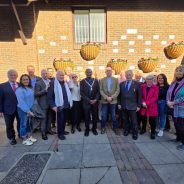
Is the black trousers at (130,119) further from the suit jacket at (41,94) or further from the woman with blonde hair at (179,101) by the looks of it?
the suit jacket at (41,94)

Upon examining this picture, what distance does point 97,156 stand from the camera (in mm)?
3816

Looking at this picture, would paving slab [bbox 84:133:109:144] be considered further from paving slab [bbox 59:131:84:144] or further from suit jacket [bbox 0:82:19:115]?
suit jacket [bbox 0:82:19:115]

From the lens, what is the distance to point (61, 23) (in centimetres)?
707

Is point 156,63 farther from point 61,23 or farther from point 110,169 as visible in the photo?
point 110,169

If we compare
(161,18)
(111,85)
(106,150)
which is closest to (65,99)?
(111,85)

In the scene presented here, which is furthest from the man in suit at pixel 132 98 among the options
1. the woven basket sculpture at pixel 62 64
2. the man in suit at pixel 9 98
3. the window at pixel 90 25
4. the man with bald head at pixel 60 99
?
the window at pixel 90 25

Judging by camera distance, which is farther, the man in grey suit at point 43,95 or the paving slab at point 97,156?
the man in grey suit at point 43,95

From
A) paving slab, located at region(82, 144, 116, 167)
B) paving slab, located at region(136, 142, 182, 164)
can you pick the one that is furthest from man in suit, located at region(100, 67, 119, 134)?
paving slab, located at region(136, 142, 182, 164)

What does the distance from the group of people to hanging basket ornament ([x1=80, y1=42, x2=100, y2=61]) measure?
2.06 meters

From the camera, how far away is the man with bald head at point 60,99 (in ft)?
15.0

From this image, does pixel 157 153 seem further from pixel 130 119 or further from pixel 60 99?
pixel 60 99

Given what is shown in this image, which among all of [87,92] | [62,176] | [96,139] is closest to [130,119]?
[96,139]

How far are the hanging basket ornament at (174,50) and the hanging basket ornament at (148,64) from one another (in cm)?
60

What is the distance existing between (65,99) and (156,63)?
4.06 meters
